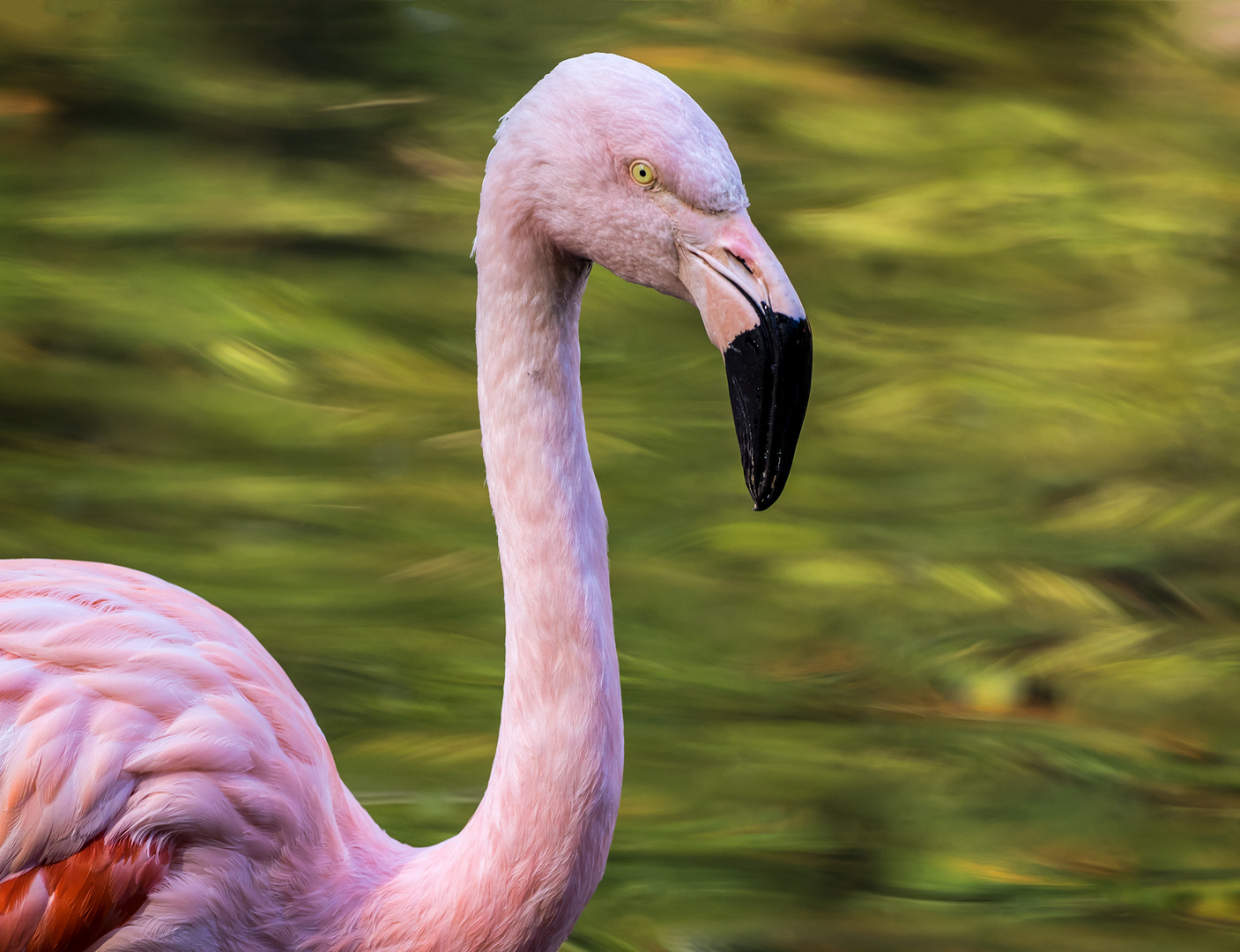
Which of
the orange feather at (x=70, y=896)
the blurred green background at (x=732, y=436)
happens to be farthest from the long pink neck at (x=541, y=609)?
the blurred green background at (x=732, y=436)

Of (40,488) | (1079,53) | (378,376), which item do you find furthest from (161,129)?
(1079,53)

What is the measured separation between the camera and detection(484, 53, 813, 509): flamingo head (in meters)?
1.57

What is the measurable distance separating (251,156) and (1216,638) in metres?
3.29

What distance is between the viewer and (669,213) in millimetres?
1606

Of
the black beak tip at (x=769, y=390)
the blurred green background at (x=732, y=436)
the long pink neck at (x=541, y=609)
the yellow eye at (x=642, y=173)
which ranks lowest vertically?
the blurred green background at (x=732, y=436)

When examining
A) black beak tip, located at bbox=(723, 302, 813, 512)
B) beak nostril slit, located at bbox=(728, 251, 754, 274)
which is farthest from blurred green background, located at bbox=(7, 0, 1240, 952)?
beak nostril slit, located at bbox=(728, 251, 754, 274)

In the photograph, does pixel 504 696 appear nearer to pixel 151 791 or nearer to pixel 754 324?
pixel 151 791

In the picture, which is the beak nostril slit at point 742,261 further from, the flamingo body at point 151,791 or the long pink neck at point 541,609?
the flamingo body at point 151,791

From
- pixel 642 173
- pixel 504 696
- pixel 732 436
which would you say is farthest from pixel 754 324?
pixel 732 436

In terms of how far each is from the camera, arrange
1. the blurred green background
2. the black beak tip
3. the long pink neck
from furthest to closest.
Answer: the blurred green background, the long pink neck, the black beak tip

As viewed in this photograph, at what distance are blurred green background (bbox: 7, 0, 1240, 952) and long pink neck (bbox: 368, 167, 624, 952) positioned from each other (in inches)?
27.4

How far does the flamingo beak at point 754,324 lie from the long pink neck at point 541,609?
0.20 metres

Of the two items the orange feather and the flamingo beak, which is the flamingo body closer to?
the orange feather

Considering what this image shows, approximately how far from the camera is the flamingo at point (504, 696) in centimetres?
161
